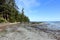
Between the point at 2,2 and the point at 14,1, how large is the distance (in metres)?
11.9

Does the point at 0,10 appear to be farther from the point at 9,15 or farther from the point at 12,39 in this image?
Result: the point at 12,39

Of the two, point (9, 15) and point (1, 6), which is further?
point (9, 15)

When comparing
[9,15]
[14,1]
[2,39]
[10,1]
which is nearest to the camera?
[2,39]

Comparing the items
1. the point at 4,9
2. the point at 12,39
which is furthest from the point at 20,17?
the point at 12,39

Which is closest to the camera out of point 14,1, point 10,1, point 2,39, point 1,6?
point 2,39

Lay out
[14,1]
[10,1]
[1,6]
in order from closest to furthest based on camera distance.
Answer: [1,6] < [10,1] < [14,1]

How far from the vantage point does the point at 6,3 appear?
57.9 m

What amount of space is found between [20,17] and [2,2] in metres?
15.1

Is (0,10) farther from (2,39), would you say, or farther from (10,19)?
(2,39)

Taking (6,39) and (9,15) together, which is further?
(9,15)

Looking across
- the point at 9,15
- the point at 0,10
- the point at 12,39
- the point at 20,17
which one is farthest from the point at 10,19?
the point at 12,39

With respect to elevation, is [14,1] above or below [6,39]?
above

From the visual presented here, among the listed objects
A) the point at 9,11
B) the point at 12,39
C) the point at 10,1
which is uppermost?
the point at 10,1

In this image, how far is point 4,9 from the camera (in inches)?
2151
